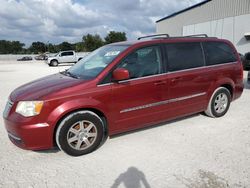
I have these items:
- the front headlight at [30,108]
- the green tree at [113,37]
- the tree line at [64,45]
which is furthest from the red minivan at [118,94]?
the green tree at [113,37]

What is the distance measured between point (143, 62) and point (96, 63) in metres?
0.86

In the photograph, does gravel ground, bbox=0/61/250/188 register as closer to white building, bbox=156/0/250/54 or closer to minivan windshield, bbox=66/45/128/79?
minivan windshield, bbox=66/45/128/79

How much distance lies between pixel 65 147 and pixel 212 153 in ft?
7.54

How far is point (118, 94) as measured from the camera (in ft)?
12.9

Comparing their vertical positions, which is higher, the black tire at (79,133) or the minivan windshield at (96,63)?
the minivan windshield at (96,63)

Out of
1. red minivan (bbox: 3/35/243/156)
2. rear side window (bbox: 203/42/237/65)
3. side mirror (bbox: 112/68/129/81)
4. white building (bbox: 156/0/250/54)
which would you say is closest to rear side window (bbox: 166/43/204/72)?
red minivan (bbox: 3/35/243/156)

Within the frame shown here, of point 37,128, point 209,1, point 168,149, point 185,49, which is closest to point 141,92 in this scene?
point 168,149

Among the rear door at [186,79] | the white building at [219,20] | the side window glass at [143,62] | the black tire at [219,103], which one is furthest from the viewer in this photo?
the white building at [219,20]

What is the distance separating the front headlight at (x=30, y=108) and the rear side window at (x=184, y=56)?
2408 millimetres

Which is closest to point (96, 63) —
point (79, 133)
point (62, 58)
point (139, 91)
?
point (139, 91)

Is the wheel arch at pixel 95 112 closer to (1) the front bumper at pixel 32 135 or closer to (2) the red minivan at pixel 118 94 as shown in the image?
(2) the red minivan at pixel 118 94

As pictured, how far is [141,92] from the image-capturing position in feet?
13.6

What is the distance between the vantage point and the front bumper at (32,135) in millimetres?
3473

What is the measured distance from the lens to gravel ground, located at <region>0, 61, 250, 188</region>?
122 inches
